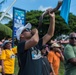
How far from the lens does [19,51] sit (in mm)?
4703

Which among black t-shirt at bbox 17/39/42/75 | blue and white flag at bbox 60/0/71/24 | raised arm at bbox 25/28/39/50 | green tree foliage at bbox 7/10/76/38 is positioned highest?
green tree foliage at bbox 7/10/76/38

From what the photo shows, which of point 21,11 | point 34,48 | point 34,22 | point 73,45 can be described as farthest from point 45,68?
point 34,22

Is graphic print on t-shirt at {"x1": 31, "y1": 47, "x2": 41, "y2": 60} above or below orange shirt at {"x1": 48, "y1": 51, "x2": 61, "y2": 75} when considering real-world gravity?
above

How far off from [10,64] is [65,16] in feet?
6.37

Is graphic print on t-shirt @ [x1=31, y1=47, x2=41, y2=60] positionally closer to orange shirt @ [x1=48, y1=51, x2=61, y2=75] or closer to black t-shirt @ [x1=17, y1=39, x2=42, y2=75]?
black t-shirt @ [x1=17, y1=39, x2=42, y2=75]

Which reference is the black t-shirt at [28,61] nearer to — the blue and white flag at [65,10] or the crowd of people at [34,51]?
the crowd of people at [34,51]

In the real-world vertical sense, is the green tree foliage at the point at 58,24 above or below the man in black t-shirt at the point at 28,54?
above

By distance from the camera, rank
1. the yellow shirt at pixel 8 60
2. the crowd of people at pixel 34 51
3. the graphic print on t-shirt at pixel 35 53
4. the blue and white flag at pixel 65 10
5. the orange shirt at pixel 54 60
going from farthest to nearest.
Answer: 1. the orange shirt at pixel 54 60
2. the yellow shirt at pixel 8 60
3. the blue and white flag at pixel 65 10
4. the graphic print on t-shirt at pixel 35 53
5. the crowd of people at pixel 34 51

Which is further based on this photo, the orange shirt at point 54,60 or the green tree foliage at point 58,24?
the green tree foliage at point 58,24

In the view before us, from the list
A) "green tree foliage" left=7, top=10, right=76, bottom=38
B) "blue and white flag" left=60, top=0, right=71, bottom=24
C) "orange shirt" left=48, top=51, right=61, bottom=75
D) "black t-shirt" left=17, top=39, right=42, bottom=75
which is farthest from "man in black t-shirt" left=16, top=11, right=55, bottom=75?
"green tree foliage" left=7, top=10, right=76, bottom=38

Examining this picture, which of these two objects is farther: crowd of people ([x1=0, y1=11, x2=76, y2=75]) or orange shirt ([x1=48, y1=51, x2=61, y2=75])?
orange shirt ([x1=48, y1=51, x2=61, y2=75])

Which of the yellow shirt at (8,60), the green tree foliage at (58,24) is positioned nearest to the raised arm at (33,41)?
the yellow shirt at (8,60)

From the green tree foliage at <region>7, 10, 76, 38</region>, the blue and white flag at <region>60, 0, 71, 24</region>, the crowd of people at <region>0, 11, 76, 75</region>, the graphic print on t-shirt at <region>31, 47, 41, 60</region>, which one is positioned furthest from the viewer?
the green tree foliage at <region>7, 10, 76, 38</region>

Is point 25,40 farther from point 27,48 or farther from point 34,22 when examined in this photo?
point 34,22
